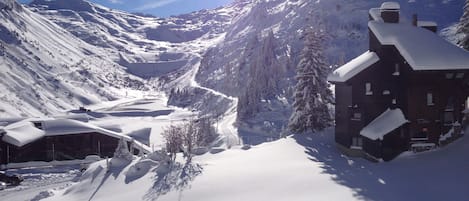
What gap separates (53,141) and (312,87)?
34513 mm

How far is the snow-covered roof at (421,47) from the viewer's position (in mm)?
33875

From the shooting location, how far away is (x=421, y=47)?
35.4 meters

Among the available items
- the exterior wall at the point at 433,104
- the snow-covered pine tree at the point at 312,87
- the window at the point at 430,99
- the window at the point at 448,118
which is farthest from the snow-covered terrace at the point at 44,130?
the window at the point at 448,118

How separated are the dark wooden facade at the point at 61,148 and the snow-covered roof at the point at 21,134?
2.12 ft

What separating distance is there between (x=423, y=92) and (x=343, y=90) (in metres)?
6.87

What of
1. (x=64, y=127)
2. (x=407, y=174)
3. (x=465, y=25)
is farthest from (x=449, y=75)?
(x=64, y=127)

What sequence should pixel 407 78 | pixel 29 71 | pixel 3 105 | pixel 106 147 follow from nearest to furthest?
pixel 407 78 < pixel 106 147 < pixel 3 105 < pixel 29 71

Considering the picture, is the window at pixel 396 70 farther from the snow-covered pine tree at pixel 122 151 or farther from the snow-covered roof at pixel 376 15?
the snow-covered pine tree at pixel 122 151

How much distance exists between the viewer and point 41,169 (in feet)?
184

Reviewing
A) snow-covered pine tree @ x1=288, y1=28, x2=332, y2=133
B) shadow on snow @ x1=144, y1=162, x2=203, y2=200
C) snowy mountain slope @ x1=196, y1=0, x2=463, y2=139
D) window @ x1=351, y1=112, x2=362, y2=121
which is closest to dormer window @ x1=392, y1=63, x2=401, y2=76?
window @ x1=351, y1=112, x2=362, y2=121

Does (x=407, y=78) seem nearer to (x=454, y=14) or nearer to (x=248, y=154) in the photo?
(x=248, y=154)

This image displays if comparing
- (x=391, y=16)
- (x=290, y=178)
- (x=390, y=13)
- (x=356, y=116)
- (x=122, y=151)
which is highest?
(x=390, y=13)

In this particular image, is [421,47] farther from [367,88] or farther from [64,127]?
[64,127]

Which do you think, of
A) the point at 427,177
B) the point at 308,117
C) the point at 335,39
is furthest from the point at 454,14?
the point at 427,177
